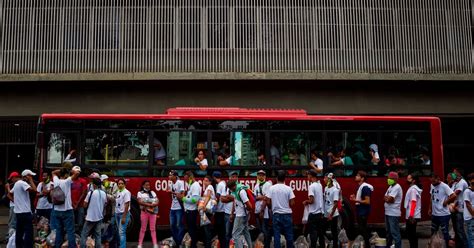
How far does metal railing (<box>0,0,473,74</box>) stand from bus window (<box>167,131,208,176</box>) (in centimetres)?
712

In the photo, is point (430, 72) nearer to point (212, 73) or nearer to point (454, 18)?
point (454, 18)

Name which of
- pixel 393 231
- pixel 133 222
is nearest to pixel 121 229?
pixel 133 222

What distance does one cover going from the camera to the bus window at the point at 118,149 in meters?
12.6

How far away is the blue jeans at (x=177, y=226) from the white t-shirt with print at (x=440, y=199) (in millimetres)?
5722

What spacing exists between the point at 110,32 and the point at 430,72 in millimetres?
13213

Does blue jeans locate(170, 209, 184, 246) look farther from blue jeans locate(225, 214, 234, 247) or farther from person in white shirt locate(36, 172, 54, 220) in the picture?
person in white shirt locate(36, 172, 54, 220)

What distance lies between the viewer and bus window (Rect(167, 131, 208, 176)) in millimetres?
12695

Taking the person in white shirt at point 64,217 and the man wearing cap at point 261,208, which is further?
the man wearing cap at point 261,208

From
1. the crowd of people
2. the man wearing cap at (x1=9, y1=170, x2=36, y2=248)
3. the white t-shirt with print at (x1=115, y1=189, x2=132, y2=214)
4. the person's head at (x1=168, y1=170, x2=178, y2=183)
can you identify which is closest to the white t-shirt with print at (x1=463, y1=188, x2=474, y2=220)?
the crowd of people

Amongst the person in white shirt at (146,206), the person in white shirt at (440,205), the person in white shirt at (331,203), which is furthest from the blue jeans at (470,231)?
the person in white shirt at (146,206)

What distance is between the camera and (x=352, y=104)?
20094 mm

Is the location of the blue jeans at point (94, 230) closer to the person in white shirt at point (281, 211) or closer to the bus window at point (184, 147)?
the bus window at point (184, 147)

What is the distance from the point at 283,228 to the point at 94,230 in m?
3.89

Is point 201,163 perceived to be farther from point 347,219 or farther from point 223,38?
point 223,38
